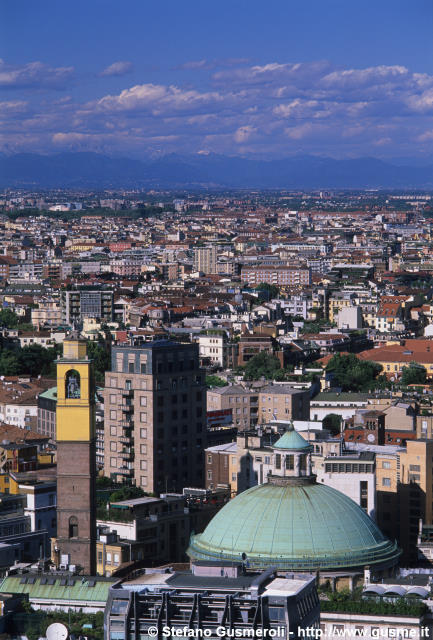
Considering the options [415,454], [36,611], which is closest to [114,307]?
[415,454]

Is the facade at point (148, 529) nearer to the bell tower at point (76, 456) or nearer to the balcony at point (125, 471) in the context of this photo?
the bell tower at point (76, 456)

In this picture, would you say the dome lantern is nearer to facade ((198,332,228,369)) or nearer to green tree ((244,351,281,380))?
green tree ((244,351,281,380))

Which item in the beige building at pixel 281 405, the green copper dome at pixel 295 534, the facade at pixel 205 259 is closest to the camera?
the green copper dome at pixel 295 534

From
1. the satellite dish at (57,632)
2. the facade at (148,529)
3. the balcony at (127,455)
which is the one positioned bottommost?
the facade at (148,529)

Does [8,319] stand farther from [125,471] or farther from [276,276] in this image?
[125,471]

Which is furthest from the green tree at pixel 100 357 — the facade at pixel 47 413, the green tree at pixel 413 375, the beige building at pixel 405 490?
the beige building at pixel 405 490
